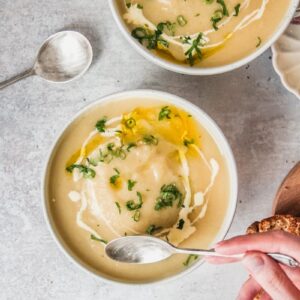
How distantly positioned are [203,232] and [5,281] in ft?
1.83

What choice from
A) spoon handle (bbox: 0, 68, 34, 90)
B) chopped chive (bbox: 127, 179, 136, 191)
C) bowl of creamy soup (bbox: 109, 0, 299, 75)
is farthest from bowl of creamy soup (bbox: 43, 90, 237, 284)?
spoon handle (bbox: 0, 68, 34, 90)

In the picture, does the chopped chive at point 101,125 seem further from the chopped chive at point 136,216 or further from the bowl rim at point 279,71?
the bowl rim at point 279,71

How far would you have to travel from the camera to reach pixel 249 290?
1.60 metres

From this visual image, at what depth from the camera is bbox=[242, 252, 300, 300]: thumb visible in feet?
3.97

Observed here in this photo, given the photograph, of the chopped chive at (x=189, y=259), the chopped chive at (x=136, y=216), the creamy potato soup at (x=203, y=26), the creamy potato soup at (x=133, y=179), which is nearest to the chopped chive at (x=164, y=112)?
the creamy potato soup at (x=133, y=179)

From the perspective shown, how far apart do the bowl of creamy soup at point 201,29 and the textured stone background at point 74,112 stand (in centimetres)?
17

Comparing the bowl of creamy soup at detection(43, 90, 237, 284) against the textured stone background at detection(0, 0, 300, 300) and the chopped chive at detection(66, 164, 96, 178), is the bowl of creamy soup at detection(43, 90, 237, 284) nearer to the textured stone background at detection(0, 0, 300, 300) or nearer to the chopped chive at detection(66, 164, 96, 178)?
the chopped chive at detection(66, 164, 96, 178)

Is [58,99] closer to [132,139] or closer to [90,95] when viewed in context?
[90,95]

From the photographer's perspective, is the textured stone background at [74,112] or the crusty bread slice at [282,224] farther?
the textured stone background at [74,112]

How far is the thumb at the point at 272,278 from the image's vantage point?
47.6 inches

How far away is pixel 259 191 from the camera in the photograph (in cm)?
171

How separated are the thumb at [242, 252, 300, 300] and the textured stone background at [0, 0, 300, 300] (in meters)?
0.45

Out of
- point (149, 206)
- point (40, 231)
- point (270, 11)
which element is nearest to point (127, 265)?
point (149, 206)

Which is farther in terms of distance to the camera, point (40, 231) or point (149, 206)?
point (40, 231)
